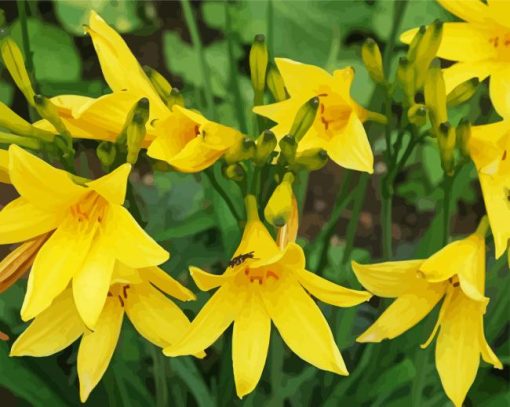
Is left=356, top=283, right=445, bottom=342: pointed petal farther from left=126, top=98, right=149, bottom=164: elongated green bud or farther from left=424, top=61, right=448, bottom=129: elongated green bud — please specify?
left=126, top=98, right=149, bottom=164: elongated green bud

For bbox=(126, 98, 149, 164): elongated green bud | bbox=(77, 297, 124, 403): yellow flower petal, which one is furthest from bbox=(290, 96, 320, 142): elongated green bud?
bbox=(77, 297, 124, 403): yellow flower petal

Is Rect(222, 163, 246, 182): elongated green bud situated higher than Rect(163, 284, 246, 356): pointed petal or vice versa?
Rect(222, 163, 246, 182): elongated green bud

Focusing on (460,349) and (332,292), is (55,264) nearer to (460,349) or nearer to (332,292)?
(332,292)

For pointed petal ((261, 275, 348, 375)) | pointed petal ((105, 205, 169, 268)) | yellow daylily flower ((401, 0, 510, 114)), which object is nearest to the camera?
pointed petal ((105, 205, 169, 268))

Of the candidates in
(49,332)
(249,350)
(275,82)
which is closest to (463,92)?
(275,82)

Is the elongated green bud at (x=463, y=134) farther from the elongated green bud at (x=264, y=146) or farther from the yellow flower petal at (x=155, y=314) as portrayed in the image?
the yellow flower petal at (x=155, y=314)
